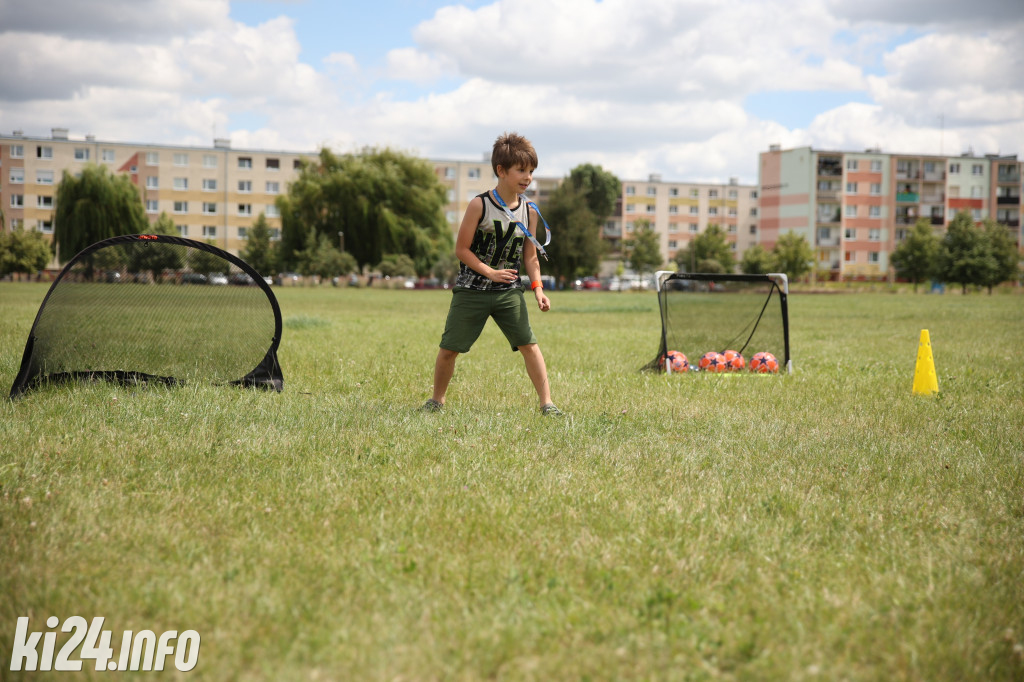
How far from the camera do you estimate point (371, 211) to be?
216 feet

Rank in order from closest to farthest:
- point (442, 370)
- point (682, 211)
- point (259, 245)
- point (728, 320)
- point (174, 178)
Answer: point (442, 370)
point (728, 320)
point (259, 245)
point (174, 178)
point (682, 211)

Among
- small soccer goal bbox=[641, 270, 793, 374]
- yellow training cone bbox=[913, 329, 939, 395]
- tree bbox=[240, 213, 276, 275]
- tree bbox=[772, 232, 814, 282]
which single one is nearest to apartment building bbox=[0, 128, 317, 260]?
tree bbox=[240, 213, 276, 275]

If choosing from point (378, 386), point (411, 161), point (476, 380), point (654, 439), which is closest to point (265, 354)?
point (378, 386)

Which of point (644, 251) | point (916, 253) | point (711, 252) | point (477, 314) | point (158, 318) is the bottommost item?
point (158, 318)

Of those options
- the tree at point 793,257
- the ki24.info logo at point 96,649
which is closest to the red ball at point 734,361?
the ki24.info logo at point 96,649

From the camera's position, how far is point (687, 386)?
8383 mm

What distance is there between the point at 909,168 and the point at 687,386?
112 metres

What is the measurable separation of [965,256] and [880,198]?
3859cm

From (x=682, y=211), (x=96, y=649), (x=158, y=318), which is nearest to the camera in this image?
(x=96, y=649)

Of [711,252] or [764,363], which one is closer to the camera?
[764,363]

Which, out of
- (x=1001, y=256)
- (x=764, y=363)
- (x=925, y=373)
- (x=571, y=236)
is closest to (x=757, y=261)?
(x=571, y=236)

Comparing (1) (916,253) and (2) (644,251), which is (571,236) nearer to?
(2) (644,251)

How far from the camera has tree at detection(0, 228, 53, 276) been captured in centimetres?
6166

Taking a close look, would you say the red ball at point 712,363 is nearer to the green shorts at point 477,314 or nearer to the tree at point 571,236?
the green shorts at point 477,314
